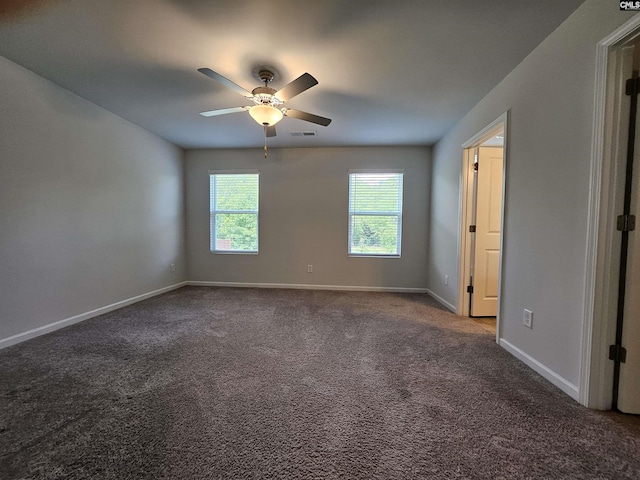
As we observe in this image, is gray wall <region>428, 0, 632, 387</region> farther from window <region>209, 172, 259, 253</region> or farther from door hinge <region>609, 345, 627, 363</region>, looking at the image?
window <region>209, 172, 259, 253</region>

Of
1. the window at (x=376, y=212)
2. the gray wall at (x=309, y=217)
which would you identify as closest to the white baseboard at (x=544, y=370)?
the gray wall at (x=309, y=217)

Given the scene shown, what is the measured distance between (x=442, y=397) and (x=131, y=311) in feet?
11.6

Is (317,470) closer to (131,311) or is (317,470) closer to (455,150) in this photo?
(131,311)

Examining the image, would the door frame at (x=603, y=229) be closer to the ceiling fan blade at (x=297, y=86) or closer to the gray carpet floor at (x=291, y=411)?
the gray carpet floor at (x=291, y=411)

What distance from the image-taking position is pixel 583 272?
156cm

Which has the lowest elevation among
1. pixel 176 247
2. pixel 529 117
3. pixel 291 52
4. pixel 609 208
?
pixel 176 247

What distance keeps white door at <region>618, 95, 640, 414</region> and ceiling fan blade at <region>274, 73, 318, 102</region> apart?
1.95 meters

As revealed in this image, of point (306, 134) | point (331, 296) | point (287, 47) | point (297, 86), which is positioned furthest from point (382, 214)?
point (287, 47)

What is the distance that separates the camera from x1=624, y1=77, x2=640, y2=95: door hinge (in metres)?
1.41

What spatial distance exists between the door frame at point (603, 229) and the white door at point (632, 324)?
1.8 inches

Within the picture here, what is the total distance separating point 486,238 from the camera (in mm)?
3152

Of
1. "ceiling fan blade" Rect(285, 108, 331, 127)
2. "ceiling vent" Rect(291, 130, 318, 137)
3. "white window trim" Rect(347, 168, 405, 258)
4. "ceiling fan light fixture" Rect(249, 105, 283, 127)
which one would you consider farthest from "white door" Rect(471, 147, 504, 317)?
"ceiling fan light fixture" Rect(249, 105, 283, 127)

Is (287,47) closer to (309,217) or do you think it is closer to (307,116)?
(307,116)

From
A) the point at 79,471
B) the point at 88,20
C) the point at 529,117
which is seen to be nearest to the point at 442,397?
the point at 79,471
